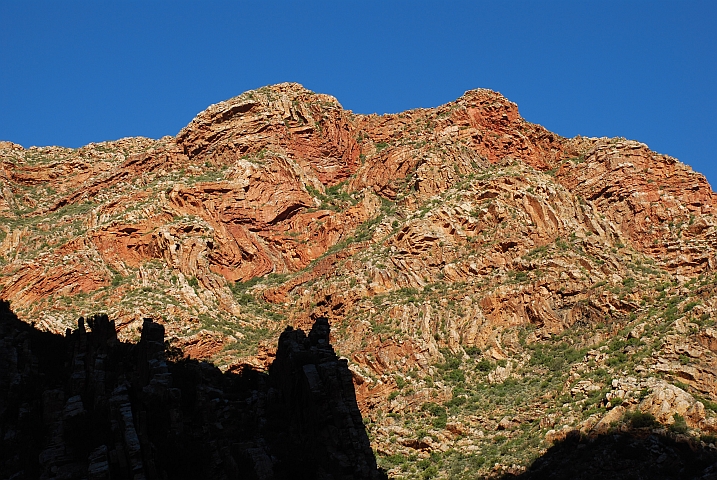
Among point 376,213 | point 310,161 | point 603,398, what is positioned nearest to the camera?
point 603,398

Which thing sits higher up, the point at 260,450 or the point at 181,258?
the point at 181,258

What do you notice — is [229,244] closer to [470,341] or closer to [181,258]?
[181,258]

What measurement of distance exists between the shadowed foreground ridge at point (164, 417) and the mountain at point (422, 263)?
19.2m

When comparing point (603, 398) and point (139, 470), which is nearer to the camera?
point (139, 470)

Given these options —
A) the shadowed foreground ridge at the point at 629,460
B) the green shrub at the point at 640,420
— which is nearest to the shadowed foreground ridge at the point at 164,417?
the shadowed foreground ridge at the point at 629,460

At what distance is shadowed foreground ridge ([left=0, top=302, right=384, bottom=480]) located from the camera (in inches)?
812

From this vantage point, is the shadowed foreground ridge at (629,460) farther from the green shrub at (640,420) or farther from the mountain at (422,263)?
the mountain at (422,263)

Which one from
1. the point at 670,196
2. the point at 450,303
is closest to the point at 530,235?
the point at 450,303

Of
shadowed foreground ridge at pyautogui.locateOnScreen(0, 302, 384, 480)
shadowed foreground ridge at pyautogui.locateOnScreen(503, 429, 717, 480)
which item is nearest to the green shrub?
shadowed foreground ridge at pyautogui.locateOnScreen(503, 429, 717, 480)

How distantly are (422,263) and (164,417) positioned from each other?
3898cm

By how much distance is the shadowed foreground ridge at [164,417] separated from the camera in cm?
2062

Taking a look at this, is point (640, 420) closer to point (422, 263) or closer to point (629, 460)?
point (629, 460)

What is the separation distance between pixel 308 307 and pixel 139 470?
4032 cm

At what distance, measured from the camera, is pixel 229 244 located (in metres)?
65.1
